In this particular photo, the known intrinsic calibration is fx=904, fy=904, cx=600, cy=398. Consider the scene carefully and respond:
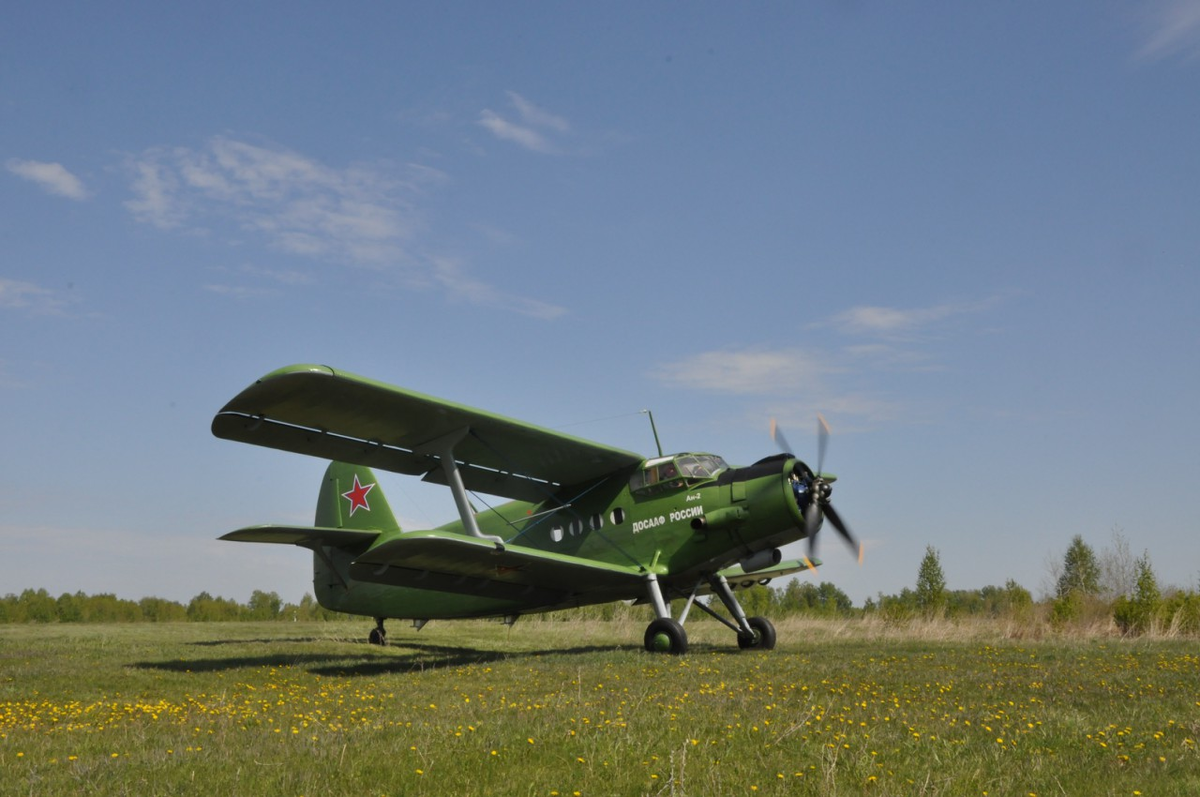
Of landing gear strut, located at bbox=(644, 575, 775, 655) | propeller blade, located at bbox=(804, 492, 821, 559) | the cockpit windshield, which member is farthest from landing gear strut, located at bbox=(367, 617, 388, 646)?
propeller blade, located at bbox=(804, 492, 821, 559)

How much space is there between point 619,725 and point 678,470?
893 centimetres

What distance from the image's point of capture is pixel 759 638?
53.8 ft

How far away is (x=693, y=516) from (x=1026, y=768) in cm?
951

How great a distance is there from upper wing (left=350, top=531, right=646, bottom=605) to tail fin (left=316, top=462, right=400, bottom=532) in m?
5.00

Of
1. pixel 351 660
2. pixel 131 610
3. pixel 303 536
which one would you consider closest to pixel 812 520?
pixel 351 660

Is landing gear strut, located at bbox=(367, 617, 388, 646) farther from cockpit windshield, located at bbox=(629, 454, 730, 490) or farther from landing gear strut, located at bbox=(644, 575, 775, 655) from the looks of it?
cockpit windshield, located at bbox=(629, 454, 730, 490)

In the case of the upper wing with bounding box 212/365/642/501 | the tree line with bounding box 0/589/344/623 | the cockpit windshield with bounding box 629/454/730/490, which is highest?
the upper wing with bounding box 212/365/642/501

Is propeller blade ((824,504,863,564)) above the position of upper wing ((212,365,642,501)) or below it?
below

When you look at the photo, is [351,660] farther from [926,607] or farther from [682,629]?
[926,607]

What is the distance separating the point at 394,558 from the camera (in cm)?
1366

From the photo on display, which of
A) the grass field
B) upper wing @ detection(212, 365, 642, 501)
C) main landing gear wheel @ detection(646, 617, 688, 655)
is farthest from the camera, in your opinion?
main landing gear wheel @ detection(646, 617, 688, 655)

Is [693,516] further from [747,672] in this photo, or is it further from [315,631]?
[315,631]

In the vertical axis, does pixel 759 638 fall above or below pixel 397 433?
below

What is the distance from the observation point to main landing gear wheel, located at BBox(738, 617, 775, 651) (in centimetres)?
1630
